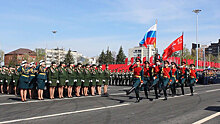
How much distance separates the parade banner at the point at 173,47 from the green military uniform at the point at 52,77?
11.0 meters

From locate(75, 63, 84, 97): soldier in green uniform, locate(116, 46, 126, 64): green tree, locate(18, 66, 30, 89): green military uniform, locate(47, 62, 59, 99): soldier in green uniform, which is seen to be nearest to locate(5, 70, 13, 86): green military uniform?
locate(47, 62, 59, 99): soldier in green uniform

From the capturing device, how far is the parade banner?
21.0 meters

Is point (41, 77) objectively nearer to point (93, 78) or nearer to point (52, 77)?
point (52, 77)

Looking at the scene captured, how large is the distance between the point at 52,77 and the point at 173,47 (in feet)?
39.8

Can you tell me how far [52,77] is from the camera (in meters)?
13.1

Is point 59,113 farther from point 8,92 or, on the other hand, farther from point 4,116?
point 8,92

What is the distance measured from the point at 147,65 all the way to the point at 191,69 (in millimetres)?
3162

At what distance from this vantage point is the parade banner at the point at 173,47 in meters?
21.0

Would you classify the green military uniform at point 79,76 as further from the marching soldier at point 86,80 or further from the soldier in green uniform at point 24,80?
the soldier in green uniform at point 24,80

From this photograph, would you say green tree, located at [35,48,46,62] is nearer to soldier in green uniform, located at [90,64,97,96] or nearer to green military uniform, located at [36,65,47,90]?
soldier in green uniform, located at [90,64,97,96]

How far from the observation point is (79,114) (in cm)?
830

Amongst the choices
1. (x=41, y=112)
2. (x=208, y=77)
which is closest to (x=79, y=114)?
(x=41, y=112)

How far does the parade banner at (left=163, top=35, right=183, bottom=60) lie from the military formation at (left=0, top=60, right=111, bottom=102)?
7.42m

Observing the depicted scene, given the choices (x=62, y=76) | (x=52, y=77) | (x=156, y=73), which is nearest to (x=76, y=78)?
(x=62, y=76)
